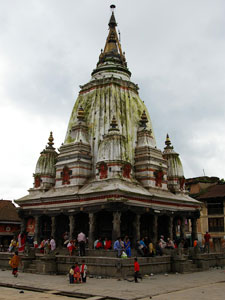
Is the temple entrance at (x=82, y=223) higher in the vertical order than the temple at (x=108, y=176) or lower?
lower

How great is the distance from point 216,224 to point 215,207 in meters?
2.41

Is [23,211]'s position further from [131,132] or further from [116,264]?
[116,264]

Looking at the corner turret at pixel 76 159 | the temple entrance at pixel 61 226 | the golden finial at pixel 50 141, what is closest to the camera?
the corner turret at pixel 76 159

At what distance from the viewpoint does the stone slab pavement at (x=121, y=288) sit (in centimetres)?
1411

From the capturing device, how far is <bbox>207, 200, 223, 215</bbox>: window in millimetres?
48469

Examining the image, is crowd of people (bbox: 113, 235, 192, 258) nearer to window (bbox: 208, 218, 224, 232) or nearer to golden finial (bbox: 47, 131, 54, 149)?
golden finial (bbox: 47, 131, 54, 149)

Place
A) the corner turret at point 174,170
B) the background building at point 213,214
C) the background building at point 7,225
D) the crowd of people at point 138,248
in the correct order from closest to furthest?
the crowd of people at point 138,248 → the corner turret at point 174,170 → the background building at point 7,225 → the background building at point 213,214

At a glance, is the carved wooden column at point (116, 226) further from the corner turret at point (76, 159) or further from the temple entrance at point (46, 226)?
the temple entrance at point (46, 226)

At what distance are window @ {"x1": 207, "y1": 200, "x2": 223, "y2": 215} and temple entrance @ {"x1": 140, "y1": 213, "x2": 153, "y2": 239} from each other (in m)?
19.7

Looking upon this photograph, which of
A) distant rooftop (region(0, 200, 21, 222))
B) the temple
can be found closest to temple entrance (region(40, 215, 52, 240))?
the temple

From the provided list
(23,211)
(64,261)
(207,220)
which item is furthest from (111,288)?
(207,220)

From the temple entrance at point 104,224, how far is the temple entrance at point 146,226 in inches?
147

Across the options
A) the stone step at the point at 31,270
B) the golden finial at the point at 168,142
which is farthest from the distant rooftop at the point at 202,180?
the stone step at the point at 31,270

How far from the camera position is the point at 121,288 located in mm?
16156
